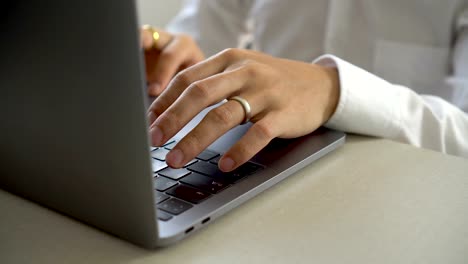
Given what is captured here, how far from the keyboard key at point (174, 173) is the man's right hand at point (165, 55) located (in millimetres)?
319

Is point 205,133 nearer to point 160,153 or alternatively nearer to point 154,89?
point 160,153

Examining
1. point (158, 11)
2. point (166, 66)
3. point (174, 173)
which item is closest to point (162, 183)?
point (174, 173)

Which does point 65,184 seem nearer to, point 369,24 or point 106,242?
point 106,242

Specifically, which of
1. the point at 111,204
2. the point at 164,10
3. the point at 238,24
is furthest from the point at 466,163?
the point at 164,10

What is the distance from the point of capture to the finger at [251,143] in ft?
1.75

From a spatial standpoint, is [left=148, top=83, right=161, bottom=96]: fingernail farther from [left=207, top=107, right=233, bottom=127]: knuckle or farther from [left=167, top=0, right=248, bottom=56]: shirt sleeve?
[left=167, top=0, right=248, bottom=56]: shirt sleeve

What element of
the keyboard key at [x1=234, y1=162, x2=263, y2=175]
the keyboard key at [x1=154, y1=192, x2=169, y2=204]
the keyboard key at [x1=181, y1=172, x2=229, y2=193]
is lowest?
the keyboard key at [x1=234, y1=162, x2=263, y2=175]

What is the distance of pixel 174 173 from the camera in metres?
0.53

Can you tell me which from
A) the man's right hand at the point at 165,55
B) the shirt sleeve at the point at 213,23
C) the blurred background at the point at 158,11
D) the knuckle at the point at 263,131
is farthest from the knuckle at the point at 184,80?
the blurred background at the point at 158,11

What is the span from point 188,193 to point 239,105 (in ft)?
0.45

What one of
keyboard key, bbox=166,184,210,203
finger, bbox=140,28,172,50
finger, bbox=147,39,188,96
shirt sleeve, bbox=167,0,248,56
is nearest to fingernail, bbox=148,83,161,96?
finger, bbox=147,39,188,96

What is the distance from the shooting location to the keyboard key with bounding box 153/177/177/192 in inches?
19.6

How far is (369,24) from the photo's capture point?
1108 mm

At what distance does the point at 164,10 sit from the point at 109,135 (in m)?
1.87
